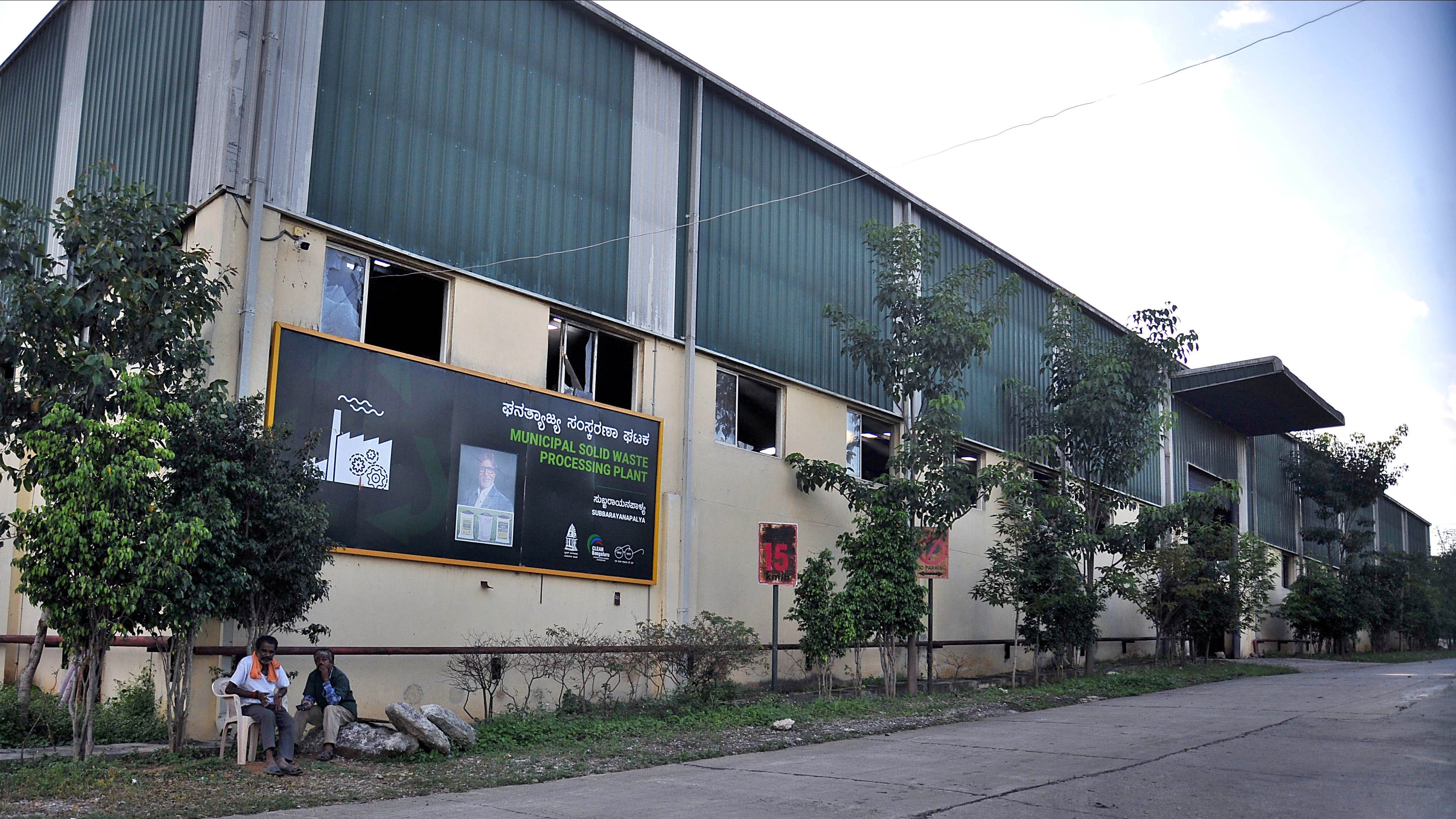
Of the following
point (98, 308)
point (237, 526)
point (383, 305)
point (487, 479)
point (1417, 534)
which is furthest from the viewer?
point (1417, 534)

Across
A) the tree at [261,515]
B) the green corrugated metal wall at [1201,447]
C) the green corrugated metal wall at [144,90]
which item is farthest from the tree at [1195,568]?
the green corrugated metal wall at [144,90]

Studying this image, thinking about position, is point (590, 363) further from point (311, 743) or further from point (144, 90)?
point (311, 743)

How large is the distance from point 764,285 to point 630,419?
434 centimetres

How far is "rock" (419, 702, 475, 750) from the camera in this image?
11.0 m

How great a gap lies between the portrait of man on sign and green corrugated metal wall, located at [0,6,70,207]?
845 centimetres

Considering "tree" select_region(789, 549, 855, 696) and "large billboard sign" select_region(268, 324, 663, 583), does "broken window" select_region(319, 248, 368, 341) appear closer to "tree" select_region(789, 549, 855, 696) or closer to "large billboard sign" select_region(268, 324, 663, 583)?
"large billboard sign" select_region(268, 324, 663, 583)

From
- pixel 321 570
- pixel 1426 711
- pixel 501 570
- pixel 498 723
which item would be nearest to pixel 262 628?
pixel 321 570

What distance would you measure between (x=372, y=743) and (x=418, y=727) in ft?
1.60

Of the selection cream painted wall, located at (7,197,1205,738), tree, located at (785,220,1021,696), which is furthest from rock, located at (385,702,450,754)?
tree, located at (785,220,1021,696)

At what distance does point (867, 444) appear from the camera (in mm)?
22453

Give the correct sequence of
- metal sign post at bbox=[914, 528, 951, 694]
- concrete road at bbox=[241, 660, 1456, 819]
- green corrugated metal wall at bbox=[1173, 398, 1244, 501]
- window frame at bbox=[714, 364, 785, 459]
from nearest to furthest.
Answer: concrete road at bbox=[241, 660, 1456, 819], metal sign post at bbox=[914, 528, 951, 694], window frame at bbox=[714, 364, 785, 459], green corrugated metal wall at bbox=[1173, 398, 1244, 501]

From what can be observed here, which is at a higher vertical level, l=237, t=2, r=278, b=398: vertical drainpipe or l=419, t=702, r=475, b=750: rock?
l=237, t=2, r=278, b=398: vertical drainpipe

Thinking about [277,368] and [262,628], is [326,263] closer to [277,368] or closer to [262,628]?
[277,368]

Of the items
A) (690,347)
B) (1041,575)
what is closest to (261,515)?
(690,347)
